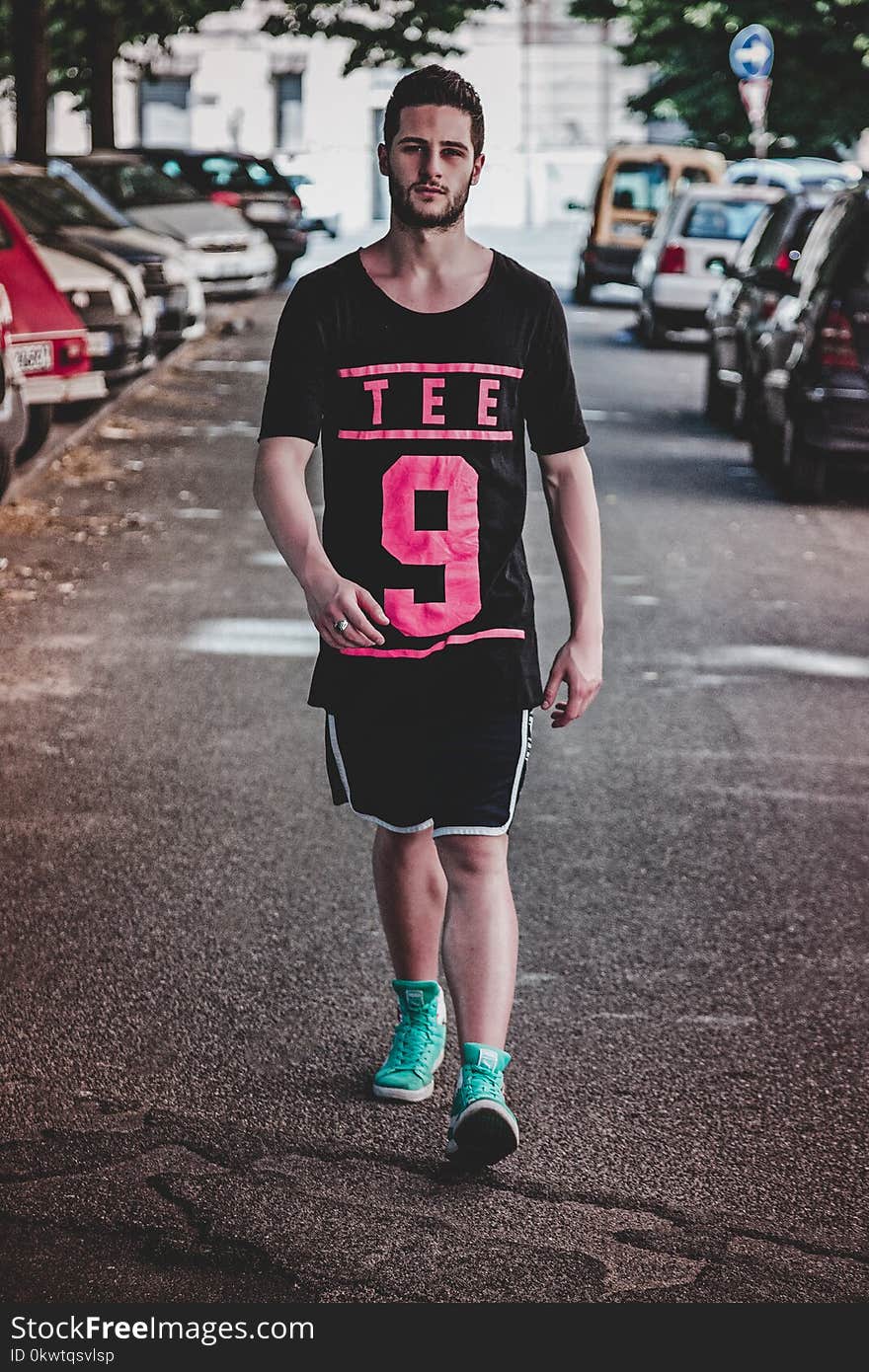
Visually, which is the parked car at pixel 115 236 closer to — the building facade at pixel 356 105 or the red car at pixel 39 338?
the red car at pixel 39 338

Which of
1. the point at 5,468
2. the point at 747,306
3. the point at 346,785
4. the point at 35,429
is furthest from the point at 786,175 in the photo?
the point at 346,785

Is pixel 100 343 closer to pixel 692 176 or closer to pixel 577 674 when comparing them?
pixel 577 674

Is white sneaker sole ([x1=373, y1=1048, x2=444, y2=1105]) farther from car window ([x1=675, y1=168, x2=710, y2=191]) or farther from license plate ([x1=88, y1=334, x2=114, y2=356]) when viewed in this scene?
car window ([x1=675, y1=168, x2=710, y2=191])

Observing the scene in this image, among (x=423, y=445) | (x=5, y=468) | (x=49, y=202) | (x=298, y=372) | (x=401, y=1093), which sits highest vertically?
(x=298, y=372)

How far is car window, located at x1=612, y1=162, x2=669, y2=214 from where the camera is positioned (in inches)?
1173

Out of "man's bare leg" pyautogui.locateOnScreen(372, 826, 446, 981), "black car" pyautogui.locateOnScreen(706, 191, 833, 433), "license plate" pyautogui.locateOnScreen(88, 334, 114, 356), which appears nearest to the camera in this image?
"man's bare leg" pyautogui.locateOnScreen(372, 826, 446, 981)

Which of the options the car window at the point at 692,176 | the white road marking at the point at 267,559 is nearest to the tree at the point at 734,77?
the car window at the point at 692,176

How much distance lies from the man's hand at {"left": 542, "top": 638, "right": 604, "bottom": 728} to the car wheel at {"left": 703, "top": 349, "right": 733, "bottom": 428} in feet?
45.1

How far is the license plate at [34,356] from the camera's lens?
13984 millimetres

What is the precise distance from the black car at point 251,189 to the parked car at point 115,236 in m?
11.4

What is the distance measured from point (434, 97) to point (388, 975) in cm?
211

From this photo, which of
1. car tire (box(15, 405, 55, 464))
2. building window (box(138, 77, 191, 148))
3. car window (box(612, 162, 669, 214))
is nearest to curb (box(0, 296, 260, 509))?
car tire (box(15, 405, 55, 464))

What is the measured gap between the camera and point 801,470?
13.3 metres

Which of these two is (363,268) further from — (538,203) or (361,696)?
(538,203)
